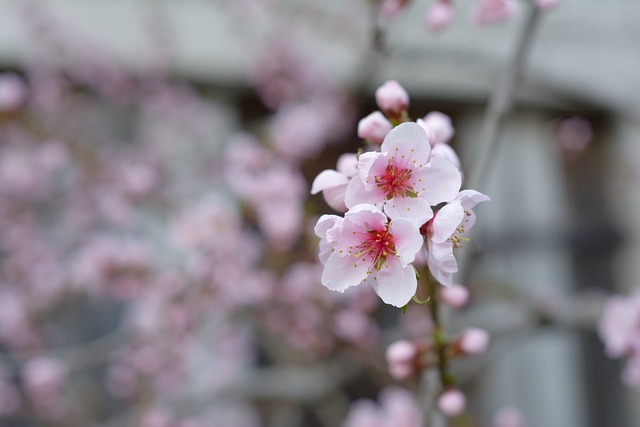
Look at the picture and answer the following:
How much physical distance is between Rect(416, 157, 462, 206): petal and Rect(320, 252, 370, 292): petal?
89mm

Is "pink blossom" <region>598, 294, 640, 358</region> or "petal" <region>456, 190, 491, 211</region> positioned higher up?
"pink blossom" <region>598, 294, 640, 358</region>

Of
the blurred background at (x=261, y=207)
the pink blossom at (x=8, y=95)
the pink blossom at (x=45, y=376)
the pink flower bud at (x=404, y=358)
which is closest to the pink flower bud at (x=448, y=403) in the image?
the pink flower bud at (x=404, y=358)

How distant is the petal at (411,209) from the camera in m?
0.61

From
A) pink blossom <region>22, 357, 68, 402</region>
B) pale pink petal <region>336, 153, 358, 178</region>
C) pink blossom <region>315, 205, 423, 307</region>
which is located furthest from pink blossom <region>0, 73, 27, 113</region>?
pink blossom <region>315, 205, 423, 307</region>

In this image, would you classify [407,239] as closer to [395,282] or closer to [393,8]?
[395,282]

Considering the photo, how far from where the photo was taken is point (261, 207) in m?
1.74

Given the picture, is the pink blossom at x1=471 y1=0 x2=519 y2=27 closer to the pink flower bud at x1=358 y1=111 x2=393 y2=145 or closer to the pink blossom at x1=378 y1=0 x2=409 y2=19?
the pink blossom at x1=378 y1=0 x2=409 y2=19

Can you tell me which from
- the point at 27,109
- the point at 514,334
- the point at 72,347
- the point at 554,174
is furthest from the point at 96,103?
the point at 554,174

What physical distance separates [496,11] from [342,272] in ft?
1.95

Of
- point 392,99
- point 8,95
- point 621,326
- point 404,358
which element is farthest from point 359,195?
point 8,95

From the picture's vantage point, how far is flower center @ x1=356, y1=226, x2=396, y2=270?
62 cm

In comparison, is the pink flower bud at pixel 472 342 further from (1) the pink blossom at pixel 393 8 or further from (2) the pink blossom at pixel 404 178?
(1) the pink blossom at pixel 393 8

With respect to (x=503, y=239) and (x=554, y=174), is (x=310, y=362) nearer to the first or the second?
(x=503, y=239)

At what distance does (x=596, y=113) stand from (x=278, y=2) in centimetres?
204
